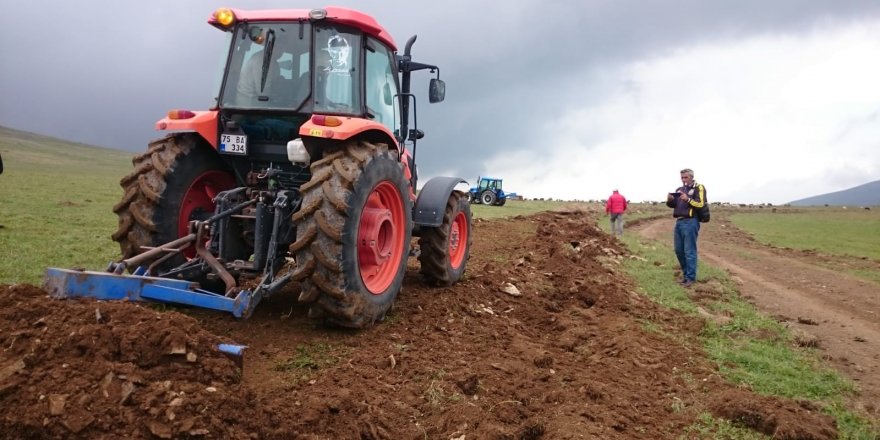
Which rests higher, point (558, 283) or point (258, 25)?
point (258, 25)

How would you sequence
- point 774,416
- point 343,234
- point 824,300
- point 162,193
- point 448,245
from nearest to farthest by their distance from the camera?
point 774,416
point 343,234
point 162,193
point 448,245
point 824,300

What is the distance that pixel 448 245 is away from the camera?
7285 mm

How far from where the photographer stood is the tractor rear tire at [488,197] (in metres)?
41.8

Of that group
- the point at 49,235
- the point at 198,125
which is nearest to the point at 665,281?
the point at 198,125

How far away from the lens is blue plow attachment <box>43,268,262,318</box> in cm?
409

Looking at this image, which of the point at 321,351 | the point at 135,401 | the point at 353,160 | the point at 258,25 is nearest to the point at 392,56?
the point at 258,25

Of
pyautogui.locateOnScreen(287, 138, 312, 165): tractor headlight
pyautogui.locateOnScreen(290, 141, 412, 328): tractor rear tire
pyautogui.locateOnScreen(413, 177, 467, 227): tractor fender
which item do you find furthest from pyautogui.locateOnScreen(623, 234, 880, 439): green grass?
pyautogui.locateOnScreen(287, 138, 312, 165): tractor headlight

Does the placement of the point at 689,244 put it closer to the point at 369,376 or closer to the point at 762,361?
the point at 762,361

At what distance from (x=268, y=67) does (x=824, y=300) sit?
387 inches

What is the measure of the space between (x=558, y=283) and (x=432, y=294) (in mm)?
2919

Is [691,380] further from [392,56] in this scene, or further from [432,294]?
[392,56]

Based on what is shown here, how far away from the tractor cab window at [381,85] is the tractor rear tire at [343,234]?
76cm

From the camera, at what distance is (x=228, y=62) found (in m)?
5.92

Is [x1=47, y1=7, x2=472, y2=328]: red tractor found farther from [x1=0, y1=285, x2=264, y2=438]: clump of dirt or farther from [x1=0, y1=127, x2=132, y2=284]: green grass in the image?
[x1=0, y1=127, x2=132, y2=284]: green grass
